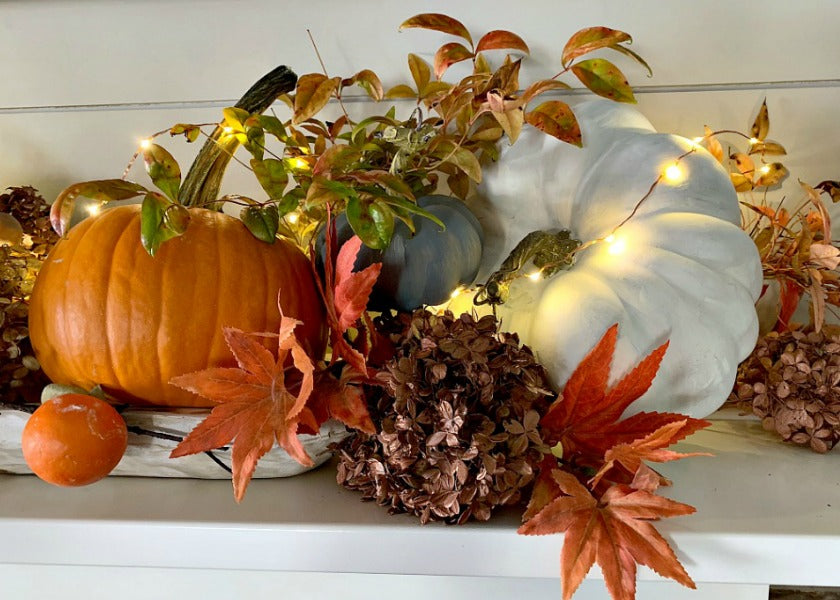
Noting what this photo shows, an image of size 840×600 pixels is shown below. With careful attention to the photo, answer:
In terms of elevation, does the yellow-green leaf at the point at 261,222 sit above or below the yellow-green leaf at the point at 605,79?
below

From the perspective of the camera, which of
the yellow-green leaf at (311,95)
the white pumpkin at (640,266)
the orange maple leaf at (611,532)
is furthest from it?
the yellow-green leaf at (311,95)

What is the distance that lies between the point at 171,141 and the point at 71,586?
504mm

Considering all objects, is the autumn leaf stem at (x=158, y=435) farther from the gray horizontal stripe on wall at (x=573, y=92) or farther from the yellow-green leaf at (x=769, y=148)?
the yellow-green leaf at (x=769, y=148)

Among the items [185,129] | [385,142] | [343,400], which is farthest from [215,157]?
[343,400]

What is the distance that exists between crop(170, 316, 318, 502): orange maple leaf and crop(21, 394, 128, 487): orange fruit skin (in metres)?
0.07

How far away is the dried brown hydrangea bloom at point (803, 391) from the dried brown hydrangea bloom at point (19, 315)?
25.2 inches

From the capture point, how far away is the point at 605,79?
1.99 feet

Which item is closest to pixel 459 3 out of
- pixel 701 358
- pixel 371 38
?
pixel 371 38

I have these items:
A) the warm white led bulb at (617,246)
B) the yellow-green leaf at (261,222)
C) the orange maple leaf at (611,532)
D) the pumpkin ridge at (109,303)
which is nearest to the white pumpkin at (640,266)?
the warm white led bulb at (617,246)

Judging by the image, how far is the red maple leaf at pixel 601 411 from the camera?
48 cm

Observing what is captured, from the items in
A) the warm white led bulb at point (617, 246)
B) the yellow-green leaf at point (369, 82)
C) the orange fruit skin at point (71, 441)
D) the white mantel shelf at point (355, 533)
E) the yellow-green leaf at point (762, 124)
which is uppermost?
the yellow-green leaf at point (369, 82)

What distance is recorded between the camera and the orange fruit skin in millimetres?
473

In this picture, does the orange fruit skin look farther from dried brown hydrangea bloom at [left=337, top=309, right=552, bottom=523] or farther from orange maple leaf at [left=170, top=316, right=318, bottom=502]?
dried brown hydrangea bloom at [left=337, top=309, right=552, bottom=523]

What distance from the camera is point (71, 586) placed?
0.74 meters
